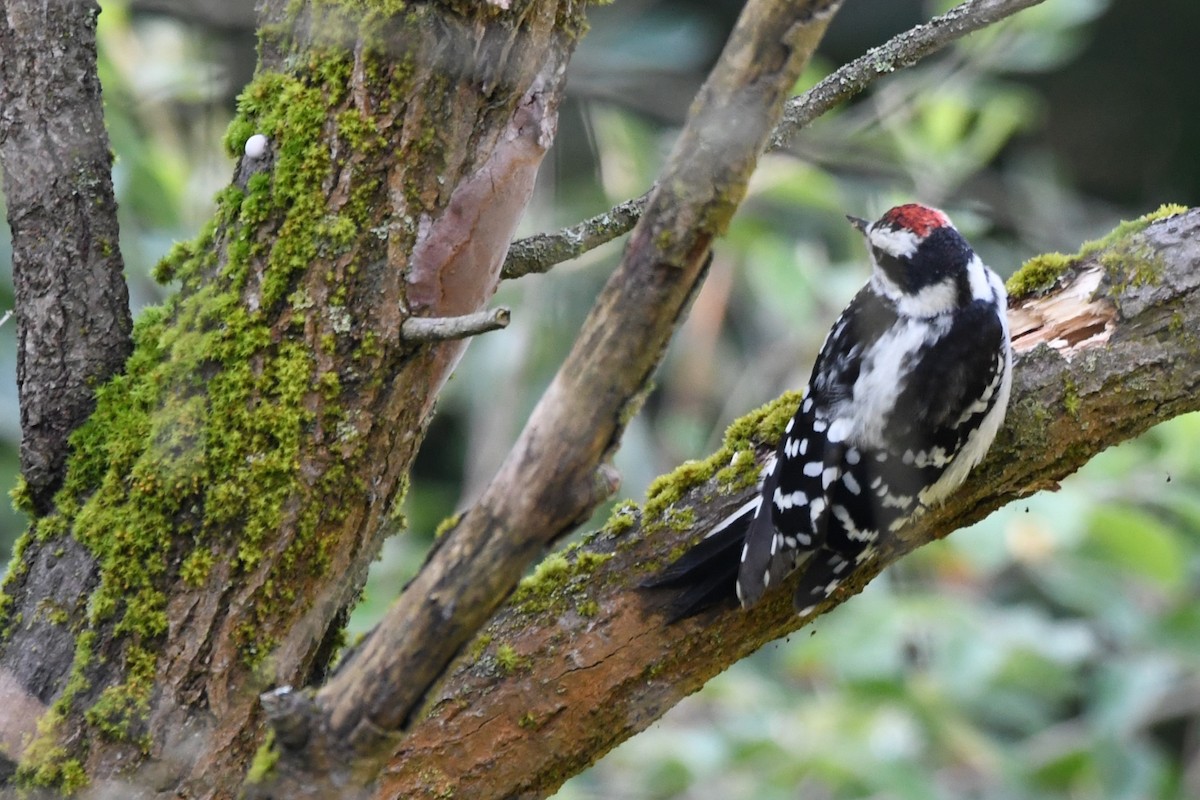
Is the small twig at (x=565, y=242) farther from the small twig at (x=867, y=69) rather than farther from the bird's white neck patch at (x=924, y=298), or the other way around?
the bird's white neck patch at (x=924, y=298)

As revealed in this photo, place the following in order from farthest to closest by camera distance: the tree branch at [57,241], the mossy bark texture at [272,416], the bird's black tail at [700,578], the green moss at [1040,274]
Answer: the green moss at [1040,274] → the bird's black tail at [700,578] → the tree branch at [57,241] → the mossy bark texture at [272,416]

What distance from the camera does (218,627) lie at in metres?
1.86

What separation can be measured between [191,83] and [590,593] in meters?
2.55

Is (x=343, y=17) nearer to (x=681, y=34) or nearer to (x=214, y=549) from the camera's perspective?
(x=214, y=549)

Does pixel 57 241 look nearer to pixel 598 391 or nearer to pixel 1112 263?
pixel 598 391

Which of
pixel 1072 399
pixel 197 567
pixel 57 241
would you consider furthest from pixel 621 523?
pixel 57 241

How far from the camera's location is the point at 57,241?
2.00 m

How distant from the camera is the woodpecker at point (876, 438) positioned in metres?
2.26

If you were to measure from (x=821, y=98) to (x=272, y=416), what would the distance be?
1111 millimetres

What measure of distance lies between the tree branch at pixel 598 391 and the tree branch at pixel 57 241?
34.4 inches

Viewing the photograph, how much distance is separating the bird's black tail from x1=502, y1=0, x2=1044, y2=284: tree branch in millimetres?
619

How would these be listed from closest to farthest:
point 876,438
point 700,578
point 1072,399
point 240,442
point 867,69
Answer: point 240,442, point 867,69, point 700,578, point 1072,399, point 876,438

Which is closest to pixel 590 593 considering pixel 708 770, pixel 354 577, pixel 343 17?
pixel 354 577

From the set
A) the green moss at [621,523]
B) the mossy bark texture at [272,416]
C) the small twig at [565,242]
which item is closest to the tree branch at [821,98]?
the small twig at [565,242]
